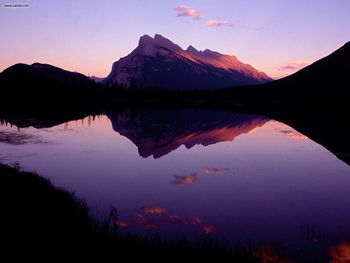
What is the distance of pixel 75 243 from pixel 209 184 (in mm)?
14449

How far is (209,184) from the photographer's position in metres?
26.7

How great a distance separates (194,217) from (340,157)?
23323mm

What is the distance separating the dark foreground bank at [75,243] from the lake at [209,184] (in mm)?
1836

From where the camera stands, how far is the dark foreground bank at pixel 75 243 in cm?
1262

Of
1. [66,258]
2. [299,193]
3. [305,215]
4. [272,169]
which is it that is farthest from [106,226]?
[272,169]

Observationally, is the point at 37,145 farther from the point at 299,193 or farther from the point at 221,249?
the point at 221,249

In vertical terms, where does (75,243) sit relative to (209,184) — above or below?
above

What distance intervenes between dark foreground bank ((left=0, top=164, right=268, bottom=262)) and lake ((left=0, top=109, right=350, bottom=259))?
6.02 ft

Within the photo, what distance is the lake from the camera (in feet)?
57.1

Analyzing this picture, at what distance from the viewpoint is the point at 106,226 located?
16281mm

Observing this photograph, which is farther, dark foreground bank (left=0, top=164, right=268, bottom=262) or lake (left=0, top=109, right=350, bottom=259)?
lake (left=0, top=109, right=350, bottom=259)

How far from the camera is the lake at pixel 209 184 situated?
17406 mm

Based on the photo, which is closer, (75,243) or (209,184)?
(75,243)

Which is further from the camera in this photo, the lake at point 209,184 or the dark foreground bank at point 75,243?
the lake at point 209,184
